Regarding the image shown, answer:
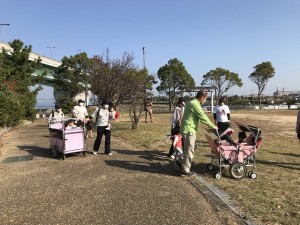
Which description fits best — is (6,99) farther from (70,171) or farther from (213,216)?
(213,216)

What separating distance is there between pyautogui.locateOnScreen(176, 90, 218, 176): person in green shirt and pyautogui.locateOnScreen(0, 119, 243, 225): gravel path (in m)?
0.32

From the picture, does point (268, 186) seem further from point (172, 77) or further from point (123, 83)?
point (172, 77)

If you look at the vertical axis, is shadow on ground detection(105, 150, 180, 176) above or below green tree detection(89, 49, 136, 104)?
below

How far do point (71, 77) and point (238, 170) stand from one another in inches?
1490

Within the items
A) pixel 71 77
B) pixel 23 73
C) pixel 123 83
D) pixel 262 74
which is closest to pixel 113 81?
pixel 123 83

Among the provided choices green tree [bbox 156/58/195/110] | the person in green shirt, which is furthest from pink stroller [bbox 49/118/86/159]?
green tree [bbox 156/58/195/110]

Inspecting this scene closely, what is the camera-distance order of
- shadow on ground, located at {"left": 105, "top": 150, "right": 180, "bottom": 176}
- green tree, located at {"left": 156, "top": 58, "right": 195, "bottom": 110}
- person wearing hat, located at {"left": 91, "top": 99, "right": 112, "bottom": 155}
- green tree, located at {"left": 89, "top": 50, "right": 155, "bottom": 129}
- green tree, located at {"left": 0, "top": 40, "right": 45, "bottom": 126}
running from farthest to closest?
green tree, located at {"left": 156, "top": 58, "right": 195, "bottom": 110}, green tree, located at {"left": 0, "top": 40, "right": 45, "bottom": 126}, green tree, located at {"left": 89, "top": 50, "right": 155, "bottom": 129}, person wearing hat, located at {"left": 91, "top": 99, "right": 112, "bottom": 155}, shadow on ground, located at {"left": 105, "top": 150, "right": 180, "bottom": 176}

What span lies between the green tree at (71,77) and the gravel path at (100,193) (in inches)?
1291

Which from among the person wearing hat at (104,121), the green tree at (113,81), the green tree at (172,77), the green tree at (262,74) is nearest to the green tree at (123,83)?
the green tree at (113,81)

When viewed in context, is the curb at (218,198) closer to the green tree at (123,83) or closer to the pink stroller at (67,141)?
the pink stroller at (67,141)

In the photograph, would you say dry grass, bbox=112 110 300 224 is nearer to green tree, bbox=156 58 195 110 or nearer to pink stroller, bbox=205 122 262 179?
pink stroller, bbox=205 122 262 179

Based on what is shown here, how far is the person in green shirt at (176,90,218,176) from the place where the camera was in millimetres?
6730

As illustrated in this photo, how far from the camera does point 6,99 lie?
1385 cm

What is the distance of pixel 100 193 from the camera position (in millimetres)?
5684
